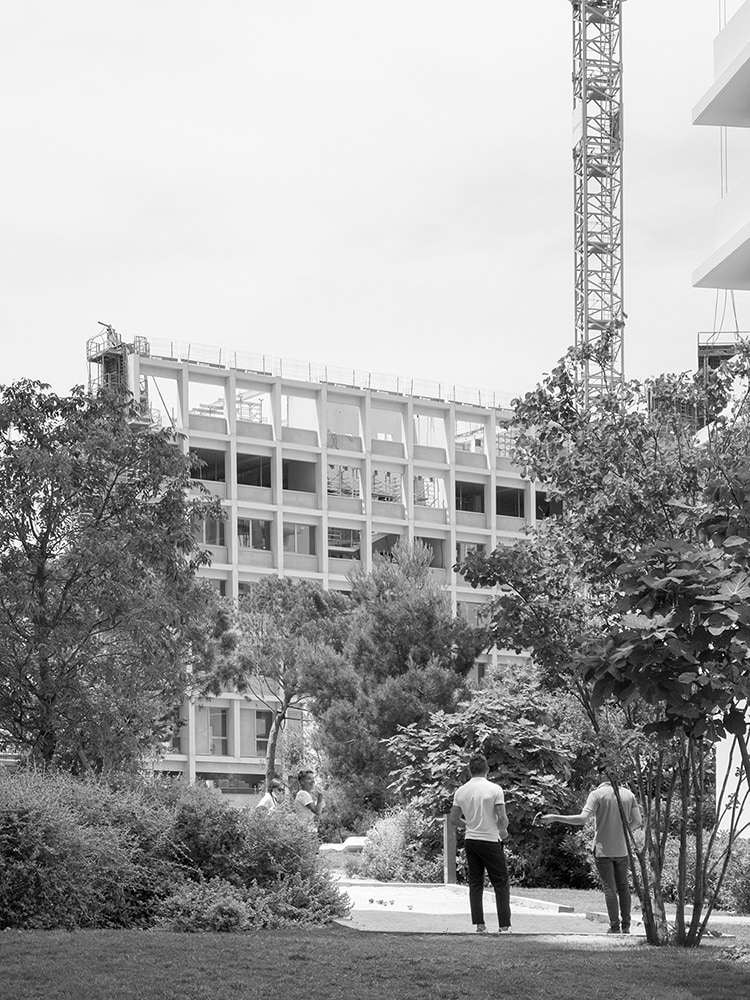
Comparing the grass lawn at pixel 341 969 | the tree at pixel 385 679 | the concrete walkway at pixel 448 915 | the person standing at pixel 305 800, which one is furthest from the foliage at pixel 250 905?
the tree at pixel 385 679

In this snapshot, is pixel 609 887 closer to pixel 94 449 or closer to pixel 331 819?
pixel 94 449

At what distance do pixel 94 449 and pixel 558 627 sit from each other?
375 inches

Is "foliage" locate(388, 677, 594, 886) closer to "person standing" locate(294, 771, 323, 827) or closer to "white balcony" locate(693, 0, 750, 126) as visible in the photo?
"person standing" locate(294, 771, 323, 827)

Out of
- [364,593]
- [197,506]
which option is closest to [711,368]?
[197,506]

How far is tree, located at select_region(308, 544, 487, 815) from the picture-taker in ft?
124

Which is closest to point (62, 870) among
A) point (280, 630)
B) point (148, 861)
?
point (148, 861)

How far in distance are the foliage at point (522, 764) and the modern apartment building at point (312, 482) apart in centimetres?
4132

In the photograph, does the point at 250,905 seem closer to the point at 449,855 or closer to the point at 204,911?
the point at 204,911

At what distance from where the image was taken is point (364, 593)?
130 ft

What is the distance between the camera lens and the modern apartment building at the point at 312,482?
68750 mm

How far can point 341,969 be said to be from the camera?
1123 centimetres

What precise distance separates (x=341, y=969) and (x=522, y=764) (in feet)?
42.4

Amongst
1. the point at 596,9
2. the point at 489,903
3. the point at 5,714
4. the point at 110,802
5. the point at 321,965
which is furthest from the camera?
the point at 596,9

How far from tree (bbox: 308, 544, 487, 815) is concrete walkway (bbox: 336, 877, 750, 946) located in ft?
52.2
